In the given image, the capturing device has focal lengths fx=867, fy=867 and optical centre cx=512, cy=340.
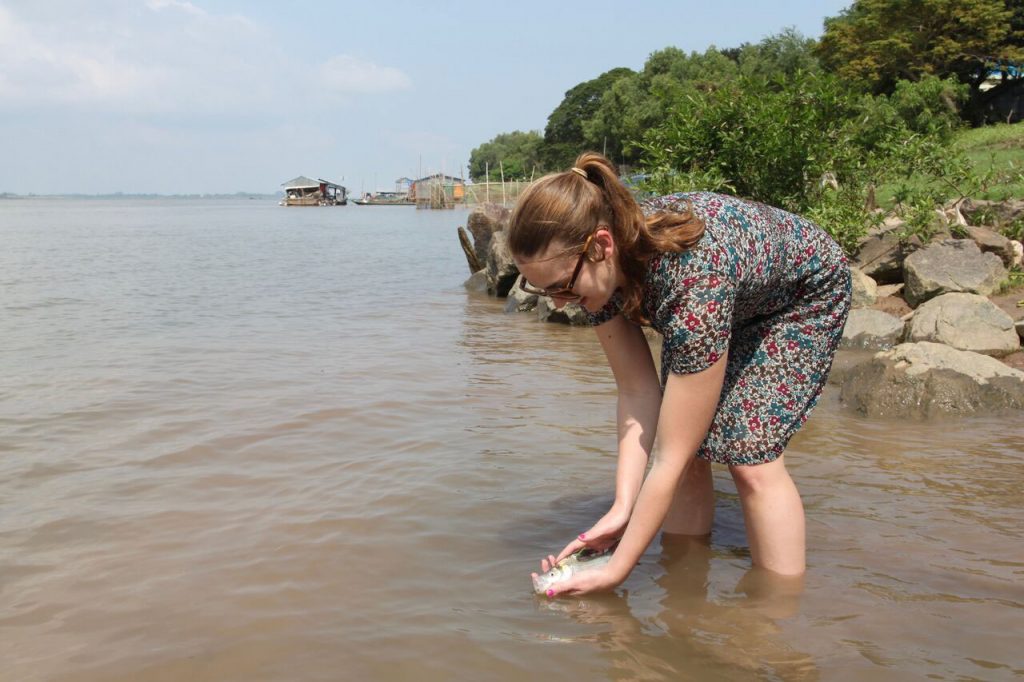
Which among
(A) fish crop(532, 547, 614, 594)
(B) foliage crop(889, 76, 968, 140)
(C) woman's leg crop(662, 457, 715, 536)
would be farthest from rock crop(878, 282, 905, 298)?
(B) foliage crop(889, 76, 968, 140)

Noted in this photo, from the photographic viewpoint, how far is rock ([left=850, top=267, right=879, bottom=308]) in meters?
8.47

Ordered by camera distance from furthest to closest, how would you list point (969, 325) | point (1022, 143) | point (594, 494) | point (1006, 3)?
point (1006, 3) < point (1022, 143) < point (969, 325) < point (594, 494)

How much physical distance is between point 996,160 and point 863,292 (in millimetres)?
8318

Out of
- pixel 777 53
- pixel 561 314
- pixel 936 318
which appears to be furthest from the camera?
pixel 777 53

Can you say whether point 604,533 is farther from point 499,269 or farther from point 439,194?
point 439,194

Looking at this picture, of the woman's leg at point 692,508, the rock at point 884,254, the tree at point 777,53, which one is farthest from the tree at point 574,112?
the woman's leg at point 692,508

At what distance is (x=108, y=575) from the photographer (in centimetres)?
315

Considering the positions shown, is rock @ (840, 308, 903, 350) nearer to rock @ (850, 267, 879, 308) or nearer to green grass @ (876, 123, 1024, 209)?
rock @ (850, 267, 879, 308)

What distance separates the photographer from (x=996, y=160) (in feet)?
48.5

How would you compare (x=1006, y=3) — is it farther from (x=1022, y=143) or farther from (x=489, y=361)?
(x=489, y=361)

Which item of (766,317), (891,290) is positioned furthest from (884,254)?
(766,317)

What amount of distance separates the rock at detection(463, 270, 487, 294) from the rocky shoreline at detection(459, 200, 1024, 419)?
206cm

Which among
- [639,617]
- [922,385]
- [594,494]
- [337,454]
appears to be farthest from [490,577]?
[922,385]

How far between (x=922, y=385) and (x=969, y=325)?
5.81ft
